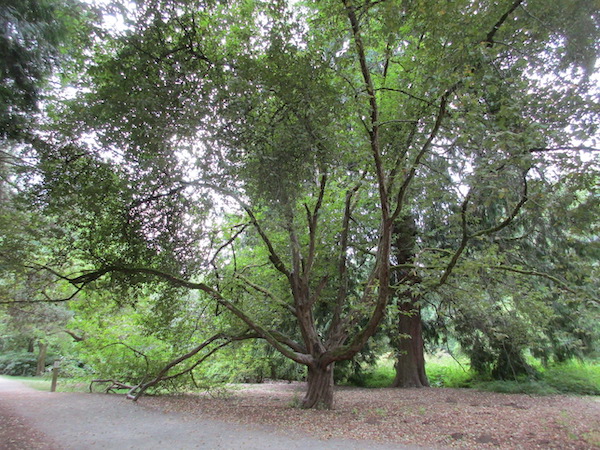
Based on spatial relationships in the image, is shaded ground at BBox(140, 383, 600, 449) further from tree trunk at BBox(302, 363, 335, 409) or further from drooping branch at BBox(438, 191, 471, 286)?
drooping branch at BBox(438, 191, 471, 286)

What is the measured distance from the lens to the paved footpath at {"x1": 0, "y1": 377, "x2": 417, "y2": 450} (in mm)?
5172

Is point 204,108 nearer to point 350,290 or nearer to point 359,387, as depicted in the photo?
point 350,290

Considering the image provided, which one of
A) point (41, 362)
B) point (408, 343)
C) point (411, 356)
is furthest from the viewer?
point (41, 362)

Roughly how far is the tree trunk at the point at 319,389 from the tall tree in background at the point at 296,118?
0.03 metres

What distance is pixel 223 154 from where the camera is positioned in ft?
18.8

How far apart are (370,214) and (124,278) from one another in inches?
251

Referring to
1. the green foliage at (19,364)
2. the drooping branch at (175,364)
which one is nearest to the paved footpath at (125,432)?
the drooping branch at (175,364)

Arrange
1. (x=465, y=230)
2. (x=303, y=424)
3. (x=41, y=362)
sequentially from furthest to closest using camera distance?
(x=41, y=362)
(x=303, y=424)
(x=465, y=230)

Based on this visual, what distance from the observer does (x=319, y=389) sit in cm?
835

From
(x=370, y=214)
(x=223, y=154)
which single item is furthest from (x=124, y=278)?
(x=370, y=214)

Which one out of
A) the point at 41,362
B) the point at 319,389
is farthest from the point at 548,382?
the point at 41,362

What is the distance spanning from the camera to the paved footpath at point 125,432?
5172 mm

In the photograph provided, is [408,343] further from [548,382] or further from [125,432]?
[125,432]

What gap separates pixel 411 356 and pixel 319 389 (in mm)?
5591
